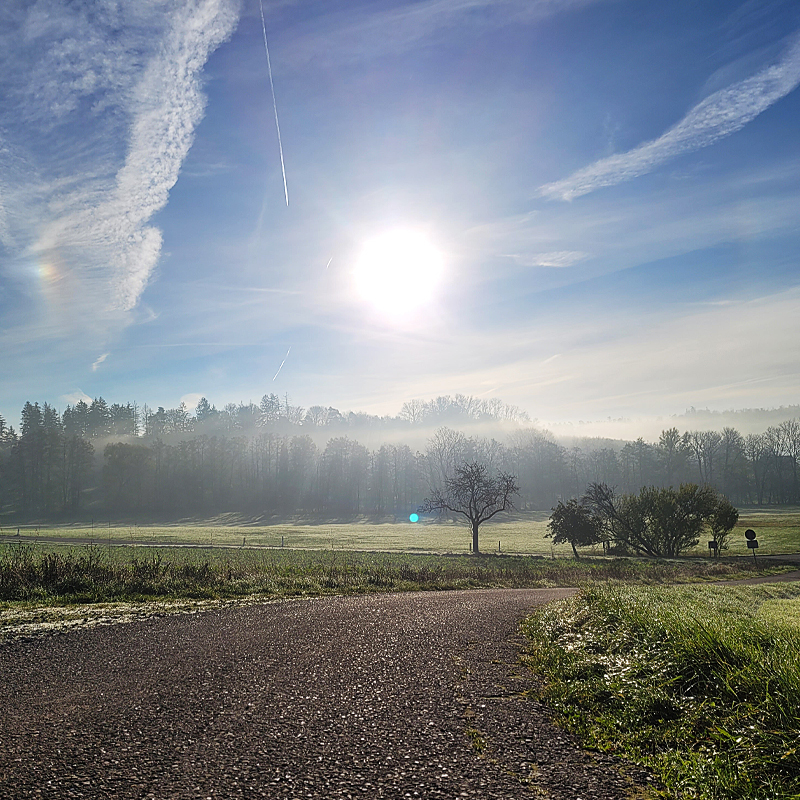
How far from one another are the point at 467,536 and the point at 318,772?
209 feet

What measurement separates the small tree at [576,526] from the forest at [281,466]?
205 feet

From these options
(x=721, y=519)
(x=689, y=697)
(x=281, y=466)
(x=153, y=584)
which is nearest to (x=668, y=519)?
(x=721, y=519)

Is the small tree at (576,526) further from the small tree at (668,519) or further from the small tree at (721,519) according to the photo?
the small tree at (721,519)

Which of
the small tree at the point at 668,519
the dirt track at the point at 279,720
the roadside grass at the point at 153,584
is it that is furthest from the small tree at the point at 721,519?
the dirt track at the point at 279,720

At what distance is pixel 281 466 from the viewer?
132250 mm

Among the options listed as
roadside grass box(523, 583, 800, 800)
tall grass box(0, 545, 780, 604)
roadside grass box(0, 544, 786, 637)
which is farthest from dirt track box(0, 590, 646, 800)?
tall grass box(0, 545, 780, 604)

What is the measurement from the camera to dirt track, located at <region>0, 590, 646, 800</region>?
14.8ft

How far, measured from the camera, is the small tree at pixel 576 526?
1777 inches

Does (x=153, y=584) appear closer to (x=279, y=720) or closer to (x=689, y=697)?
(x=279, y=720)

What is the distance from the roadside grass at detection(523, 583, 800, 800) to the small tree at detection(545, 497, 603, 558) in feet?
125

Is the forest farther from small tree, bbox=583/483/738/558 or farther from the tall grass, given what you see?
the tall grass

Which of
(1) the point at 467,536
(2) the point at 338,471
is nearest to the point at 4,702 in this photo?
(1) the point at 467,536

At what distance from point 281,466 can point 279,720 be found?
130 m

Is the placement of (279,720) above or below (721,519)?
above
